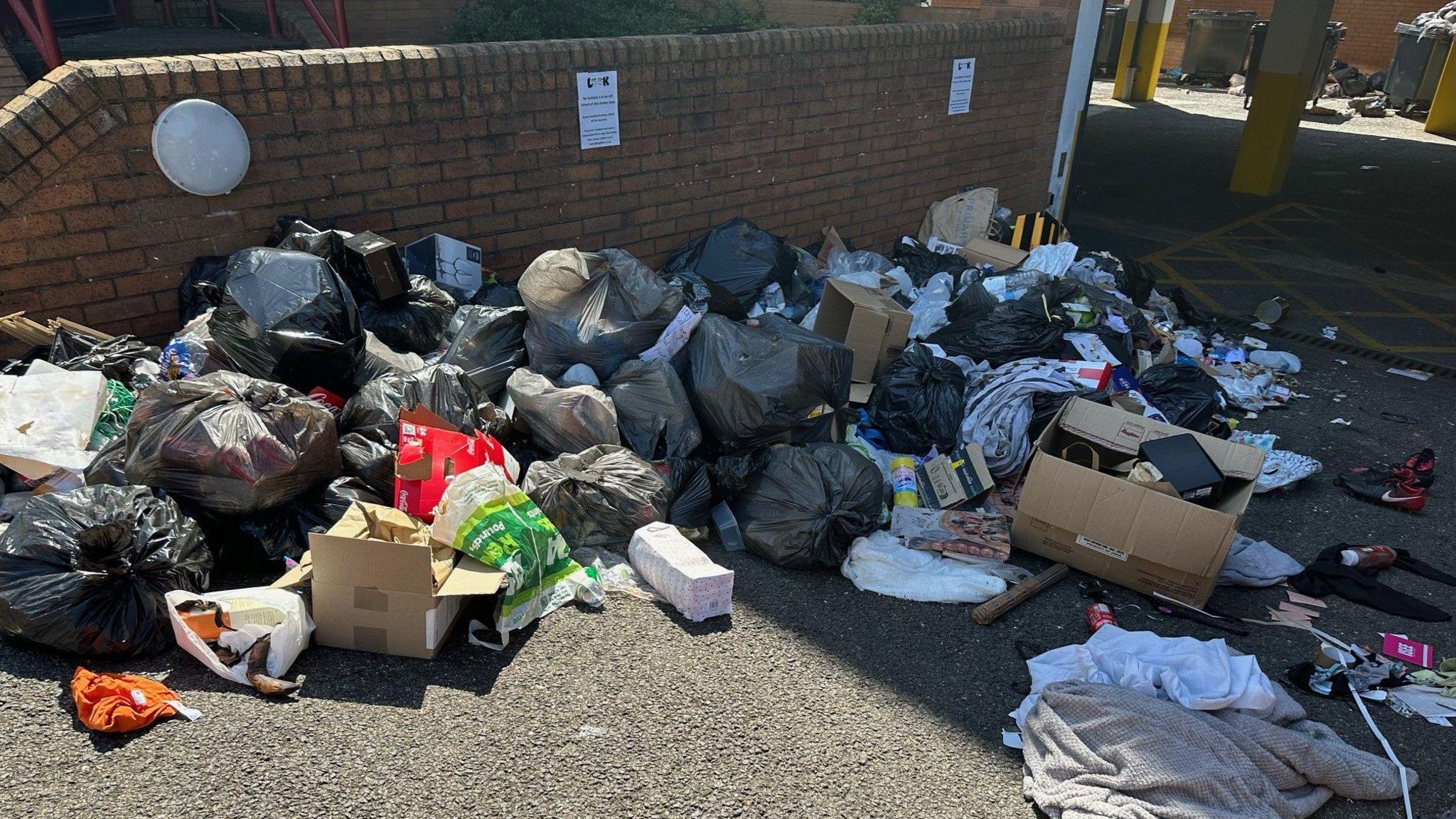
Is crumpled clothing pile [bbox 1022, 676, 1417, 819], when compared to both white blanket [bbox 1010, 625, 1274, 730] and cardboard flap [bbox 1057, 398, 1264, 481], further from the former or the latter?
cardboard flap [bbox 1057, 398, 1264, 481]

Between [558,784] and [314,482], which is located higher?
[314,482]

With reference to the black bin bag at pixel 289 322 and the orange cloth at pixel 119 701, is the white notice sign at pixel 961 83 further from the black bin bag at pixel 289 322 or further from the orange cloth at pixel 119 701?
the orange cloth at pixel 119 701

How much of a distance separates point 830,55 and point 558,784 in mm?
5244

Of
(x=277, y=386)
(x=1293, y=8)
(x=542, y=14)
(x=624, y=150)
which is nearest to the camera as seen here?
(x=277, y=386)

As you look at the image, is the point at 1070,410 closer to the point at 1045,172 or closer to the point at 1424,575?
the point at 1424,575

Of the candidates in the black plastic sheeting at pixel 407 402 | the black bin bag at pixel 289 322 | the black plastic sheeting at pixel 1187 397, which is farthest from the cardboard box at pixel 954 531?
the black bin bag at pixel 289 322

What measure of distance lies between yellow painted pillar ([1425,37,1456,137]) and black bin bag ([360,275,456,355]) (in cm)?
1690

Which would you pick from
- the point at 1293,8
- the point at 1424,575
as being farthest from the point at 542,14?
the point at 1293,8

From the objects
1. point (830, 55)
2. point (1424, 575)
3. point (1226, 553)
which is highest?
point (830, 55)

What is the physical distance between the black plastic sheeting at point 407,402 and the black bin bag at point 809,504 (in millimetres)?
1235

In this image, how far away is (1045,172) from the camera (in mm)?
8555

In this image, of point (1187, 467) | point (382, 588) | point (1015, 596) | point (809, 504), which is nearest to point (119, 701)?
point (382, 588)

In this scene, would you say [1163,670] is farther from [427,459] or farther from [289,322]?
[289,322]

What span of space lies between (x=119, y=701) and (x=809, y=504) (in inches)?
97.0
